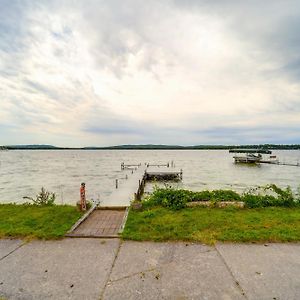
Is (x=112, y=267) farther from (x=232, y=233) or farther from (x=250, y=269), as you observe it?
(x=232, y=233)

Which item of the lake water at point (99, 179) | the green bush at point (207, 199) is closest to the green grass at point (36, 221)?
the green bush at point (207, 199)

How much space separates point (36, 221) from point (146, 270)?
4762 mm

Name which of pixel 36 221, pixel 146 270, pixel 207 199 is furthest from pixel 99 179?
pixel 146 270

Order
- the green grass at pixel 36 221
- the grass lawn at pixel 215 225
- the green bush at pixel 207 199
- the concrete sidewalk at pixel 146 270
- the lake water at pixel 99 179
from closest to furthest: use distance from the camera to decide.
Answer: the concrete sidewalk at pixel 146 270 < the grass lawn at pixel 215 225 < the green grass at pixel 36 221 < the green bush at pixel 207 199 < the lake water at pixel 99 179

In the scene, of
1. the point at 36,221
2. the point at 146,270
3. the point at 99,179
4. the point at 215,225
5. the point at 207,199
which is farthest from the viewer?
the point at 99,179

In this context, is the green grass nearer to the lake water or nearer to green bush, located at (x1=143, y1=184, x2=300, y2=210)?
green bush, located at (x1=143, y1=184, x2=300, y2=210)

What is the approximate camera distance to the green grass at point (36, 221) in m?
6.63

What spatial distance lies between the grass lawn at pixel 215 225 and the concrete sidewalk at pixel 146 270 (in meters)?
0.38

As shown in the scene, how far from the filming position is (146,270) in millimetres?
4715

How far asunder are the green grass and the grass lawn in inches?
76.3

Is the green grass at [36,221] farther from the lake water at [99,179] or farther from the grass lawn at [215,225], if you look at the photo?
the lake water at [99,179]

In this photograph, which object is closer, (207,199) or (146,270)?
(146,270)

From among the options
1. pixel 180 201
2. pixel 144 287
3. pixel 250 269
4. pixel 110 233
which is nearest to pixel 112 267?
pixel 144 287

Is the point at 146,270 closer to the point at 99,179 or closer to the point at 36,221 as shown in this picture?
the point at 36,221
